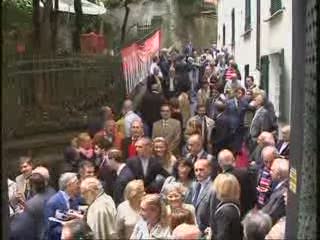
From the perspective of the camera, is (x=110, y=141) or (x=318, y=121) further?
(x=110, y=141)

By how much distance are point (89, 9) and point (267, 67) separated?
833 millimetres

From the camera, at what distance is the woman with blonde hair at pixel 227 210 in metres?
3.44

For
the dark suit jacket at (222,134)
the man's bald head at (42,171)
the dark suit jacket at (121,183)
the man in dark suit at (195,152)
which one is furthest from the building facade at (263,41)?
the man's bald head at (42,171)

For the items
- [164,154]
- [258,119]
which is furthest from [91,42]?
[258,119]

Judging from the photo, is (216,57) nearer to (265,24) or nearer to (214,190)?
(265,24)

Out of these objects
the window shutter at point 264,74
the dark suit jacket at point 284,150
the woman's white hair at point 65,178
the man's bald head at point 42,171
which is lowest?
the woman's white hair at point 65,178

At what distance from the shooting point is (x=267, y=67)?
11.6 feet

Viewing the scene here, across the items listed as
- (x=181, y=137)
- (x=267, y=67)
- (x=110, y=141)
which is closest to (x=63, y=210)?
(x=110, y=141)

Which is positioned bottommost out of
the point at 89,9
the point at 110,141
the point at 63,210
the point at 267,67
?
the point at 63,210

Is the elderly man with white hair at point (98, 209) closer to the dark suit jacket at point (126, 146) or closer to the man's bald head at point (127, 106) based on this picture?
the dark suit jacket at point (126, 146)

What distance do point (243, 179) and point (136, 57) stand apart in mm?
721

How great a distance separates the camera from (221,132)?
358cm

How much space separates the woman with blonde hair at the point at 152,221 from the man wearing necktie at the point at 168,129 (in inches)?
10.0

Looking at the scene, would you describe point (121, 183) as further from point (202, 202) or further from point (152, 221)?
point (202, 202)
